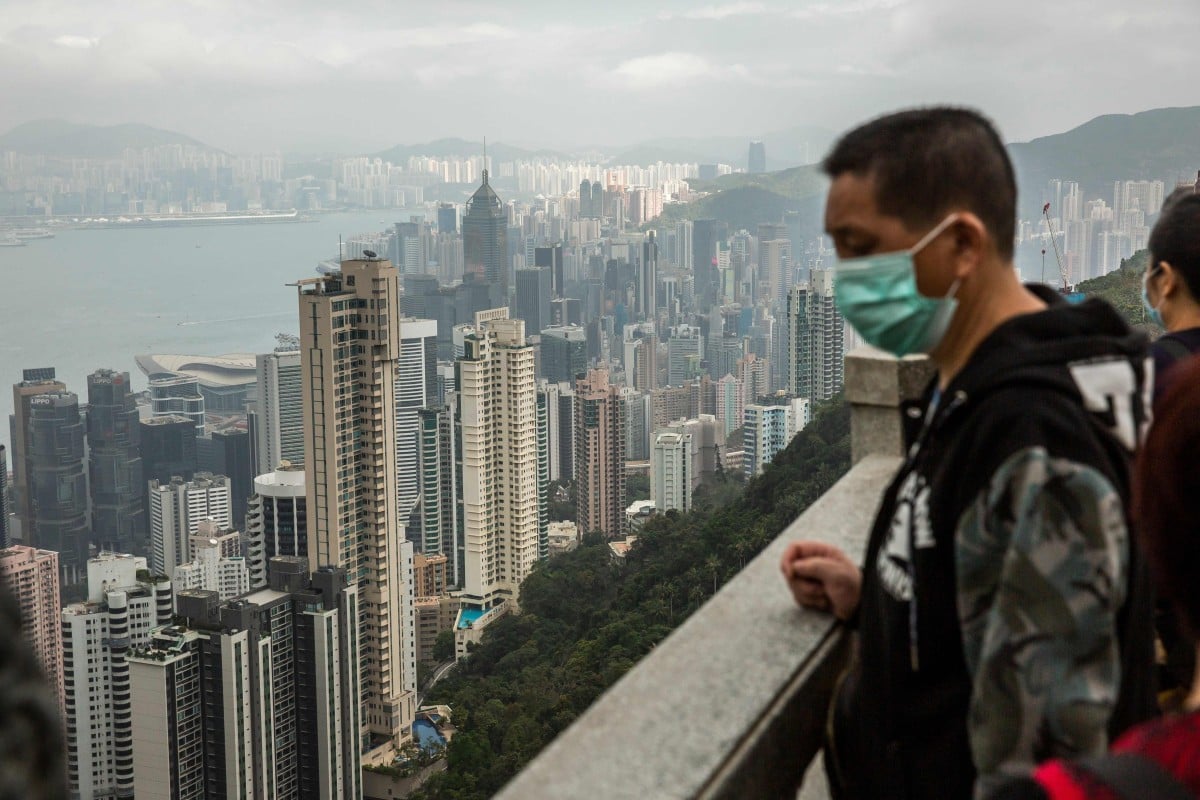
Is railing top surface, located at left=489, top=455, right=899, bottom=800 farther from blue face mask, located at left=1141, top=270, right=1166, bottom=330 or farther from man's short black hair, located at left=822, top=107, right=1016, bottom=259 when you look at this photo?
blue face mask, located at left=1141, top=270, right=1166, bottom=330

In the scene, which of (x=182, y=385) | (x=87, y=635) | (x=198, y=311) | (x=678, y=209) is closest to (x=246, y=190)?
A: (x=198, y=311)

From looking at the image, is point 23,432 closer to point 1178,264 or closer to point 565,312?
point 565,312

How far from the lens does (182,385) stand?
31.2m

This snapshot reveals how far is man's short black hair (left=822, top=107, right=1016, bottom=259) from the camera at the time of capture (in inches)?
32.4

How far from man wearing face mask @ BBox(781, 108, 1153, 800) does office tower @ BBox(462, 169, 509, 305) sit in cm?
4283

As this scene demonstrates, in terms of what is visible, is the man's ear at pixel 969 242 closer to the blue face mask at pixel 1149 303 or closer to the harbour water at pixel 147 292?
the blue face mask at pixel 1149 303

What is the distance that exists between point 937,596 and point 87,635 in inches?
643

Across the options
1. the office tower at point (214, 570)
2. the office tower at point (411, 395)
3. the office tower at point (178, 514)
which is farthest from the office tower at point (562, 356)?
the office tower at point (214, 570)

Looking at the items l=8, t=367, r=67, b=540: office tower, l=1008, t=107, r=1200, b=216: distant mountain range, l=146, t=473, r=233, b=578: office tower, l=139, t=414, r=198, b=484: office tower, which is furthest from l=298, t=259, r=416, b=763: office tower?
l=1008, t=107, r=1200, b=216: distant mountain range

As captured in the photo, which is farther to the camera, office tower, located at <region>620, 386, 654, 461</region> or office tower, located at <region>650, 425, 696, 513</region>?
office tower, located at <region>620, 386, 654, 461</region>

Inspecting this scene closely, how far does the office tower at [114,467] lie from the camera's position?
25.5 m

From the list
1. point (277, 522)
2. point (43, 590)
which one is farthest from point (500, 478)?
point (43, 590)

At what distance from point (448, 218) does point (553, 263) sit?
15.4 ft

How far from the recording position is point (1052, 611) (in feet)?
2.24
